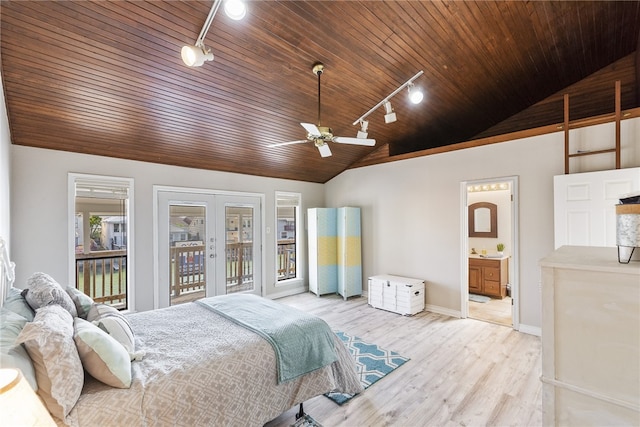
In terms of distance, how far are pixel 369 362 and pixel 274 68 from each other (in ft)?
10.4

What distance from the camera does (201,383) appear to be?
1.69m

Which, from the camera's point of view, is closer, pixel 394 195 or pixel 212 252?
pixel 212 252

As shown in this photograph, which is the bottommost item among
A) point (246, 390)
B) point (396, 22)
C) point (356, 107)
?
point (246, 390)

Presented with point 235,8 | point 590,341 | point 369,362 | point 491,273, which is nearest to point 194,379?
point 590,341

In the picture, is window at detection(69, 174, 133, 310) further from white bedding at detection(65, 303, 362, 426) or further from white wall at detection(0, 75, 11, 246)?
white bedding at detection(65, 303, 362, 426)

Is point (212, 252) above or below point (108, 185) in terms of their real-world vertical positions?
below

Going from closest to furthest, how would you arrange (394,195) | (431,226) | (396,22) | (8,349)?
(8,349)
(396,22)
(431,226)
(394,195)

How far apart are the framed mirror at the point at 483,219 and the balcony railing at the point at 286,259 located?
3712 millimetres

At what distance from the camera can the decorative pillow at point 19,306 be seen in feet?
5.74

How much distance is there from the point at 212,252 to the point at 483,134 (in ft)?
17.4

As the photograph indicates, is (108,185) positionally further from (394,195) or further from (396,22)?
(394,195)

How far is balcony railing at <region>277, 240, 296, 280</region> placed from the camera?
19.0 ft

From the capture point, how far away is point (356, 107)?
12.6ft

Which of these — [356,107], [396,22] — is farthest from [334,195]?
[396,22]
